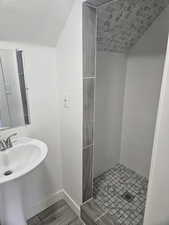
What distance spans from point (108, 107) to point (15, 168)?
132 centimetres

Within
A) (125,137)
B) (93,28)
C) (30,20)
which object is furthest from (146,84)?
(30,20)

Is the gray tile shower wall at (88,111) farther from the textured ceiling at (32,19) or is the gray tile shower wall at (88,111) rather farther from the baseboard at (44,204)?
the baseboard at (44,204)

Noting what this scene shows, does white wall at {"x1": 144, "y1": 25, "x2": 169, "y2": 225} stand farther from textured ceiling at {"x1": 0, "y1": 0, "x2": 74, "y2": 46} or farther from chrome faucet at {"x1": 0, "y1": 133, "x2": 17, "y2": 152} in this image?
chrome faucet at {"x1": 0, "y1": 133, "x2": 17, "y2": 152}

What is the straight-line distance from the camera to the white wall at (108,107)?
6.05 feet

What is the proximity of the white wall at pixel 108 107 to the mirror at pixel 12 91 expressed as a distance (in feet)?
2.84

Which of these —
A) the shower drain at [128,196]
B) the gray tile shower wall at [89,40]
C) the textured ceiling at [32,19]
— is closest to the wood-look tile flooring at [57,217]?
the shower drain at [128,196]

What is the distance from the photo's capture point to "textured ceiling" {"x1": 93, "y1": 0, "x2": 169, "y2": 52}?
126 centimetres

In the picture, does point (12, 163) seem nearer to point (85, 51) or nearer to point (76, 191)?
point (76, 191)

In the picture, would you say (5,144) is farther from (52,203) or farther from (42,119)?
(52,203)

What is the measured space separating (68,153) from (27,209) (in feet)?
2.43

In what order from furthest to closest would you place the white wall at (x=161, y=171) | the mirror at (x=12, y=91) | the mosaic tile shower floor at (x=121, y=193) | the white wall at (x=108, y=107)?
1. the white wall at (x=108, y=107)
2. the mosaic tile shower floor at (x=121, y=193)
3. the mirror at (x=12, y=91)
4. the white wall at (x=161, y=171)

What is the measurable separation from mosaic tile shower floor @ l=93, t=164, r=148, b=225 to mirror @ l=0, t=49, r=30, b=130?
1.27m

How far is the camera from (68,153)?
163 centimetres

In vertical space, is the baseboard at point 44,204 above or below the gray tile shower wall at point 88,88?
below
